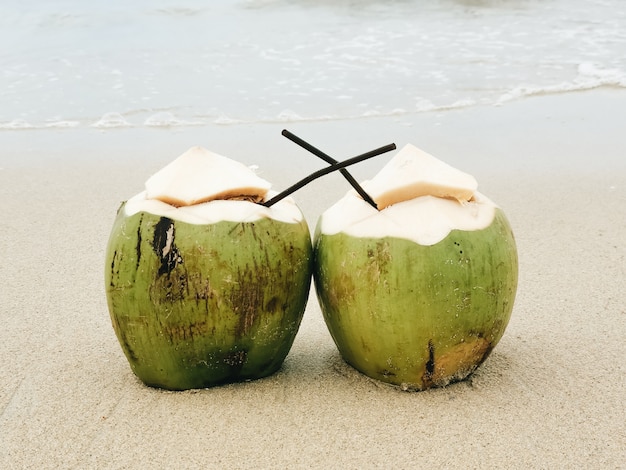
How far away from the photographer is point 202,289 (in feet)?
6.36

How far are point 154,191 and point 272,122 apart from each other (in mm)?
3621

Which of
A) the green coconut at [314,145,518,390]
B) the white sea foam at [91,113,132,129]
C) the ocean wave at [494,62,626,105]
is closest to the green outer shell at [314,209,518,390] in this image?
the green coconut at [314,145,518,390]

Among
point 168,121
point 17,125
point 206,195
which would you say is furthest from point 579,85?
point 206,195

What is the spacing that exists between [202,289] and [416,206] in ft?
1.93

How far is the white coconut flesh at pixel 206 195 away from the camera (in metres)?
1.97

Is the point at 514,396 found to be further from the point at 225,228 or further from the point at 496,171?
the point at 496,171

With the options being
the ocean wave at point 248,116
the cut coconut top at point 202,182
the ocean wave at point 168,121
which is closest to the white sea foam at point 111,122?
the ocean wave at point 248,116

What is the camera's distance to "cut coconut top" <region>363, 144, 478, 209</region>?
6.66 ft

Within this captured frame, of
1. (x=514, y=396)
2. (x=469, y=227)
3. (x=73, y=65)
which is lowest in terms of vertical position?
(x=73, y=65)

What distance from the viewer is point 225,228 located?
6.39 ft

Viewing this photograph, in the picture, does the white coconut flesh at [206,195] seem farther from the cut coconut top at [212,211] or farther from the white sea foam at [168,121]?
the white sea foam at [168,121]

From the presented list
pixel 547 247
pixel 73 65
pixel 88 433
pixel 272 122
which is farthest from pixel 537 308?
pixel 73 65

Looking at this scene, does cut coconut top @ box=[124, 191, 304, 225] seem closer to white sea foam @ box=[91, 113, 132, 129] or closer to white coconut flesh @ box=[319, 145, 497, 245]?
white coconut flesh @ box=[319, 145, 497, 245]

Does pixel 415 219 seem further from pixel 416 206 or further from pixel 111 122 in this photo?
pixel 111 122
